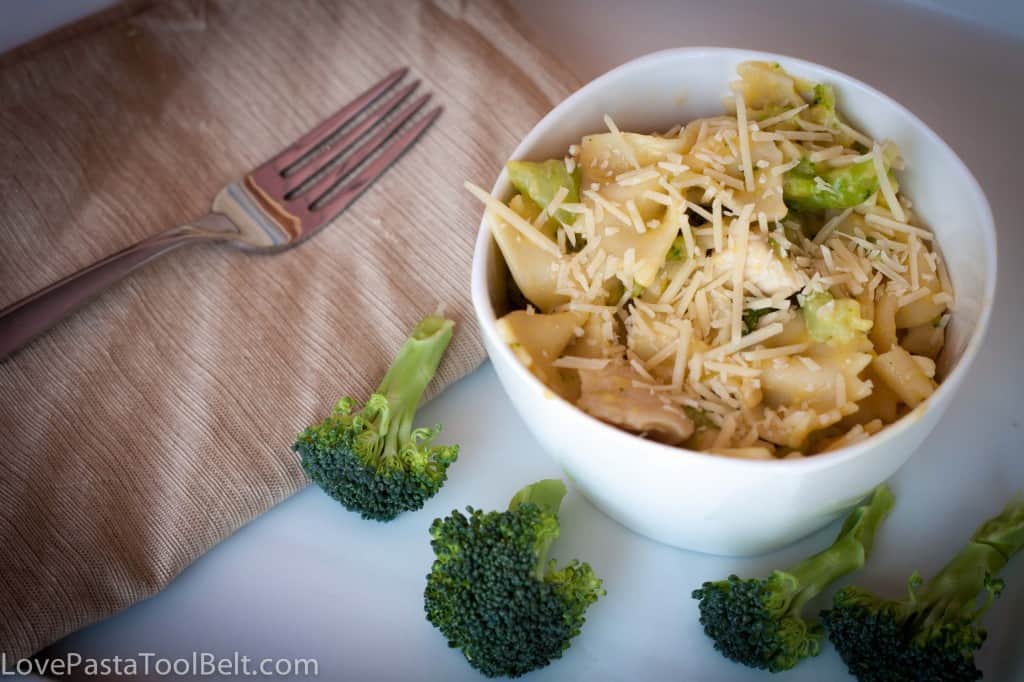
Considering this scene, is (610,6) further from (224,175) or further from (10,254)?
(10,254)

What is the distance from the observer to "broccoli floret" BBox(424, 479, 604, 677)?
1353mm

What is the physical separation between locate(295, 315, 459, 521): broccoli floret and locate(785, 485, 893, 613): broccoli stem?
0.55m

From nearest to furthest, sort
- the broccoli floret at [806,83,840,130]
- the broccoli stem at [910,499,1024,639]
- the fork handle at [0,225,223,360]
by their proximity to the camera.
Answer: the broccoli stem at [910,499,1024,639], the broccoli floret at [806,83,840,130], the fork handle at [0,225,223,360]

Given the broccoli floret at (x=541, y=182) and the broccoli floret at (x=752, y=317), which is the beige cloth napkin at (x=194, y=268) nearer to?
the broccoli floret at (x=541, y=182)

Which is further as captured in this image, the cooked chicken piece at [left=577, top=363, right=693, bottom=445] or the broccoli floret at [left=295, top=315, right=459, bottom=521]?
the broccoli floret at [left=295, top=315, right=459, bottom=521]

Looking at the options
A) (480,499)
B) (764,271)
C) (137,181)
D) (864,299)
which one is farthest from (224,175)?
(864,299)

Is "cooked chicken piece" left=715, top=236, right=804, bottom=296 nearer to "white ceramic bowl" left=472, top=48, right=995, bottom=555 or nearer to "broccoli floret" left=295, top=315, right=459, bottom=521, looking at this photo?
"white ceramic bowl" left=472, top=48, right=995, bottom=555

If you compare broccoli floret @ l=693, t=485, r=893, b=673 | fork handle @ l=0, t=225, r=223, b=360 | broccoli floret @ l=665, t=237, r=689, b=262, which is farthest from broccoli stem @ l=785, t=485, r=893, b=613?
fork handle @ l=0, t=225, r=223, b=360

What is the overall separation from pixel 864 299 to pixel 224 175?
1250 mm

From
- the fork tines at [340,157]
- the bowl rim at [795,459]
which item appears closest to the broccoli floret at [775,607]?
the bowl rim at [795,459]

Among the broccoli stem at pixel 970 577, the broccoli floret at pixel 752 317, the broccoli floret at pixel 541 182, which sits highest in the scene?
the broccoli floret at pixel 541 182

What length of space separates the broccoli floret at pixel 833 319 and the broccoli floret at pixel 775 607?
0.93 ft

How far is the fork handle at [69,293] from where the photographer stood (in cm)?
167

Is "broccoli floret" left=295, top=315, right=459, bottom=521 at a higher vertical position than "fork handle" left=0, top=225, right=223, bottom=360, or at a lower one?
lower
